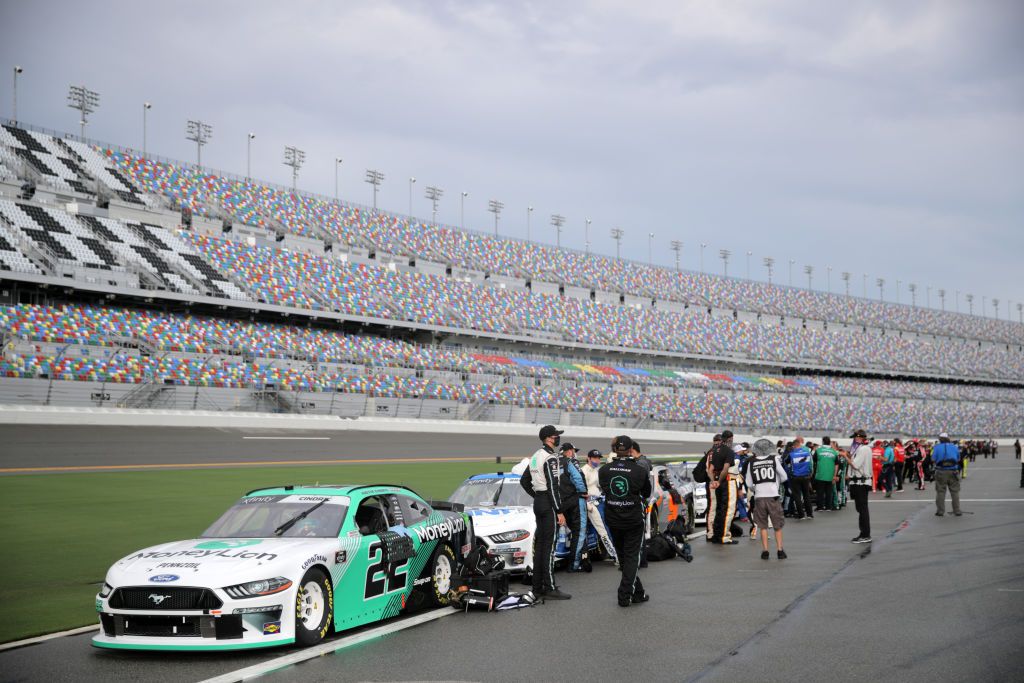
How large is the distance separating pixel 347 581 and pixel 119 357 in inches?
1330

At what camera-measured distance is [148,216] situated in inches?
1997

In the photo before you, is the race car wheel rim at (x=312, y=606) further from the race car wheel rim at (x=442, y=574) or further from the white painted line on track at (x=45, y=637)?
the white painted line on track at (x=45, y=637)

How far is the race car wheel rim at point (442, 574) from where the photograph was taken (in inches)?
376

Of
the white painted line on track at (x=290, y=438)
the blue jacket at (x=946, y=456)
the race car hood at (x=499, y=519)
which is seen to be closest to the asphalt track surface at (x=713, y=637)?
the race car hood at (x=499, y=519)

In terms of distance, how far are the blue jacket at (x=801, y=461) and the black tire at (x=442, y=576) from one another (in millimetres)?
11693

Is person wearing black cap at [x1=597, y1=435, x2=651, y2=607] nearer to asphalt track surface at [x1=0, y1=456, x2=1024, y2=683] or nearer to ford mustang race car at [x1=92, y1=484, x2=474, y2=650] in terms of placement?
asphalt track surface at [x1=0, y1=456, x2=1024, y2=683]

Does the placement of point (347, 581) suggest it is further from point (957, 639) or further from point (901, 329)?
point (901, 329)

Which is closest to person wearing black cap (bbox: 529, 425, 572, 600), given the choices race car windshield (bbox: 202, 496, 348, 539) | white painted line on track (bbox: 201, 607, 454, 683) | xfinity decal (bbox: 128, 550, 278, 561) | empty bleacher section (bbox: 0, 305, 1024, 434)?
white painted line on track (bbox: 201, 607, 454, 683)

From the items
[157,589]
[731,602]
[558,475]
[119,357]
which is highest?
[119,357]

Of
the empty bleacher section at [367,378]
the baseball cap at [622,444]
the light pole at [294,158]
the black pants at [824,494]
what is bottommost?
the black pants at [824,494]

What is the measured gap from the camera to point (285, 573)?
7.44m

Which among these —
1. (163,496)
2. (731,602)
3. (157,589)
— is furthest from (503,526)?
(163,496)

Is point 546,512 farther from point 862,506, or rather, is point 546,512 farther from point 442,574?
point 862,506

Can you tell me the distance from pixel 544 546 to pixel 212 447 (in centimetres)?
2351
